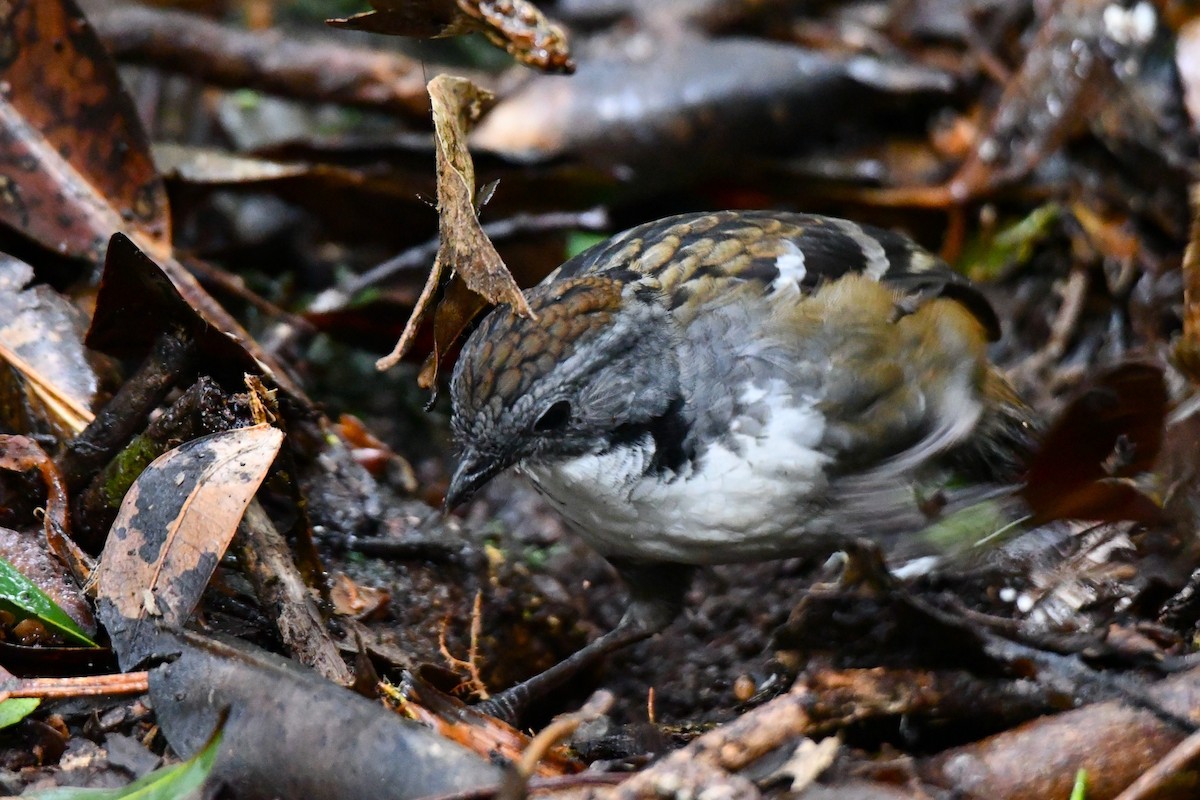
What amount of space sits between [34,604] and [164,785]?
660 mm

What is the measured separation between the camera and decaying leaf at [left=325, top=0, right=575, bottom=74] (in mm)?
3082

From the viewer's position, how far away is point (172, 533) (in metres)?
2.62

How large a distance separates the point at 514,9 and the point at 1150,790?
7.29ft

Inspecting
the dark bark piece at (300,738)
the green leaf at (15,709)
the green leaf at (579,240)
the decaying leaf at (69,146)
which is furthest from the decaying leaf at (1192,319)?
the green leaf at (15,709)

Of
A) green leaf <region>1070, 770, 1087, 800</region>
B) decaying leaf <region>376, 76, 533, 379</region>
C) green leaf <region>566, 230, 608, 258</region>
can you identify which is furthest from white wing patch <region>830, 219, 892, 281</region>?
green leaf <region>1070, 770, 1087, 800</region>

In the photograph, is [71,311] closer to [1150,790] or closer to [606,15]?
[1150,790]

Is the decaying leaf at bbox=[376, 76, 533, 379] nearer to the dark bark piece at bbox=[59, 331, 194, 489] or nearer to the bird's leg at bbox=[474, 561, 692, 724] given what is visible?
the dark bark piece at bbox=[59, 331, 194, 489]

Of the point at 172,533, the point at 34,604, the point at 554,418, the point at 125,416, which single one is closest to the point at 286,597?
the point at 172,533

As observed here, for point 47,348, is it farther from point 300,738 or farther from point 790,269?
point 790,269

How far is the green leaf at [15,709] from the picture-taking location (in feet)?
7.88

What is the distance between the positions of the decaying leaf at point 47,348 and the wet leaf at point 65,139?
11.9 inches

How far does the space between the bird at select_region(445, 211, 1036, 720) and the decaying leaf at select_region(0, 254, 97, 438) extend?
3.17 ft

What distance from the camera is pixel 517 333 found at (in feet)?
9.96

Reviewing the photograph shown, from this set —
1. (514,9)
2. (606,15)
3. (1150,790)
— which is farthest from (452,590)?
(606,15)
